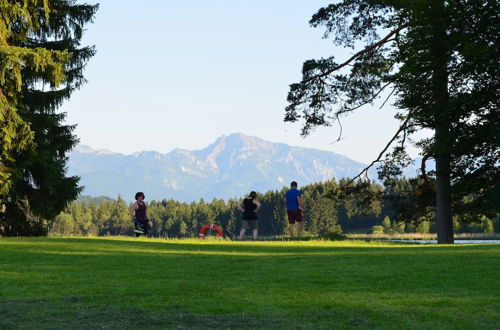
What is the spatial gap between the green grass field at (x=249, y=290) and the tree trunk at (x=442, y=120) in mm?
10935

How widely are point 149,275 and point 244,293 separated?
9.29ft

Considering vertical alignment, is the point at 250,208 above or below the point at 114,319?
above

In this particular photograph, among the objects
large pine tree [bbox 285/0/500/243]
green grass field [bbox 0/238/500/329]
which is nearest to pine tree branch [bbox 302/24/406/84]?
large pine tree [bbox 285/0/500/243]

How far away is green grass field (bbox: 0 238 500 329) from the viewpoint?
25.8 ft

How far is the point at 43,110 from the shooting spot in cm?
3039

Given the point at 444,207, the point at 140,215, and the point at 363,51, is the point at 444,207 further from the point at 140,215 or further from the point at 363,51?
the point at 140,215

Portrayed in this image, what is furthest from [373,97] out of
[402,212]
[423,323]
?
[423,323]

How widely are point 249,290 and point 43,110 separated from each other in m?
22.6

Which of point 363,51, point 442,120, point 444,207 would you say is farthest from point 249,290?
point 363,51

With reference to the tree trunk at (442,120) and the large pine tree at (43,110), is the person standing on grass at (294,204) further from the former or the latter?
the large pine tree at (43,110)

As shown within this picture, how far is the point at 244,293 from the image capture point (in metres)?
9.95

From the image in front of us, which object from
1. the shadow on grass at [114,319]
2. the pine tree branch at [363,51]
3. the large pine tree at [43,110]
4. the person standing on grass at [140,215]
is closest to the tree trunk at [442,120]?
the pine tree branch at [363,51]

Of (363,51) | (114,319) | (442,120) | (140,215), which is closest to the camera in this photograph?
(114,319)

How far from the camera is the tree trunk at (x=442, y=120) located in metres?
26.8
